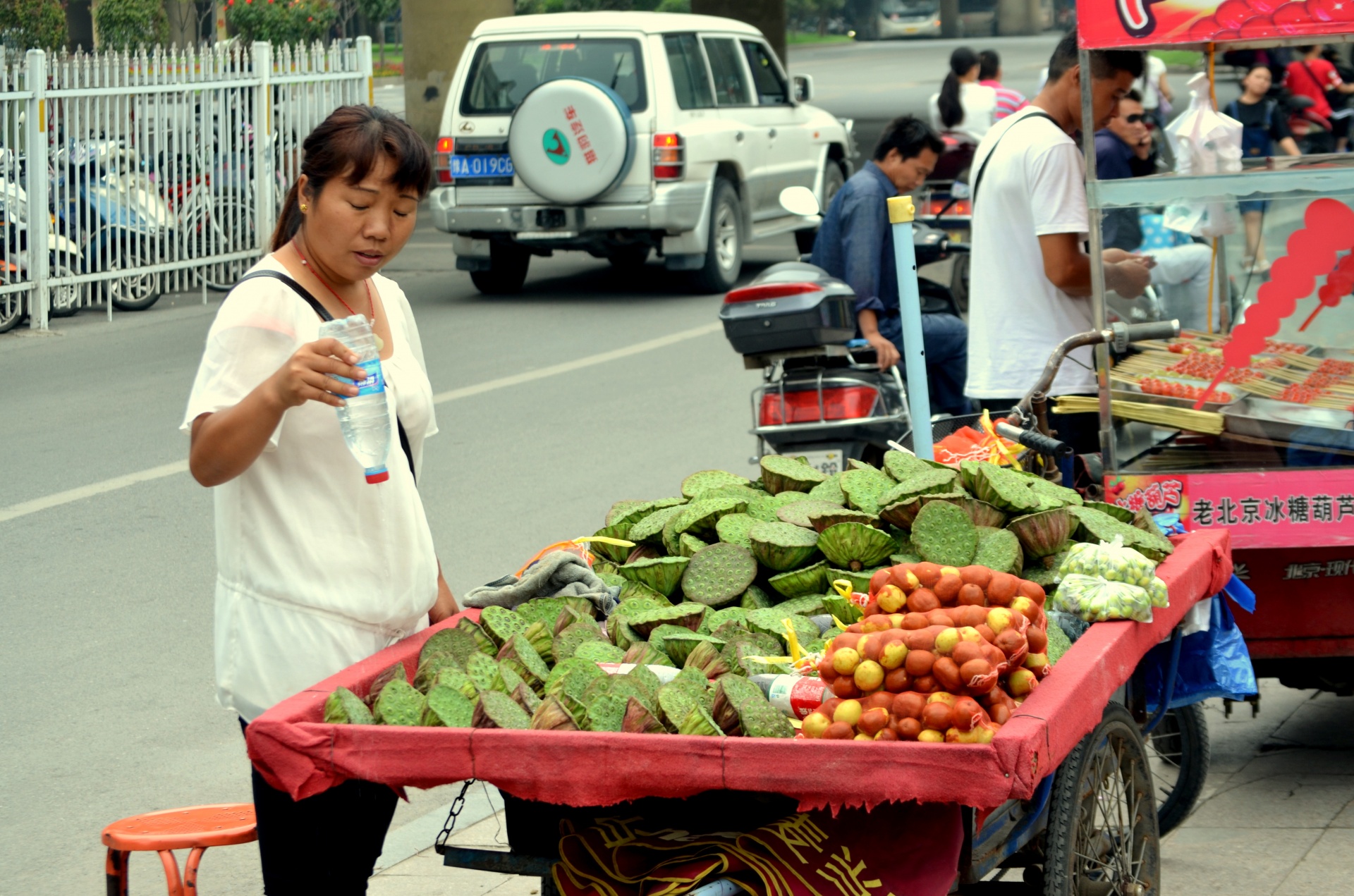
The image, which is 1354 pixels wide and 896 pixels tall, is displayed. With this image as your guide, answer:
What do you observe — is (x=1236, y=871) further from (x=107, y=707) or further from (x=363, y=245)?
(x=107, y=707)

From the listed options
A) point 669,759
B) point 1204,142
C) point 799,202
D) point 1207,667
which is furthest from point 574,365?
point 669,759

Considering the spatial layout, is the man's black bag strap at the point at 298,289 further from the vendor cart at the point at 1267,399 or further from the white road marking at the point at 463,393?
the white road marking at the point at 463,393

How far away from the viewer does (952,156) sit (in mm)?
14312

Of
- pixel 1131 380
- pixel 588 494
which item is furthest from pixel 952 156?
pixel 1131 380

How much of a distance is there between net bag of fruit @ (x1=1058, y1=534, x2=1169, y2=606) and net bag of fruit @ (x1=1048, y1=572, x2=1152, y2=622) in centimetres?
1

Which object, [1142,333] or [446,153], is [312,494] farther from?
[446,153]

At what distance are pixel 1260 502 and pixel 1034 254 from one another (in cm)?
112

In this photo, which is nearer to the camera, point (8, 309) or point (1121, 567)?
point (1121, 567)

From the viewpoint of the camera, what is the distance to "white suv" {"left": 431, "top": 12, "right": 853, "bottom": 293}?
12344 mm

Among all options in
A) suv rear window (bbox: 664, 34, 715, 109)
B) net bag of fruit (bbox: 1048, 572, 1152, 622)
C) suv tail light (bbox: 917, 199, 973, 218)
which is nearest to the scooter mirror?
net bag of fruit (bbox: 1048, 572, 1152, 622)

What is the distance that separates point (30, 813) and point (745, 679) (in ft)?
8.13

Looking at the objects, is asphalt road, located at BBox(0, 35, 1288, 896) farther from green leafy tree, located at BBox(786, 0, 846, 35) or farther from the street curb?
green leafy tree, located at BBox(786, 0, 846, 35)

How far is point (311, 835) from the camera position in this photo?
109 inches

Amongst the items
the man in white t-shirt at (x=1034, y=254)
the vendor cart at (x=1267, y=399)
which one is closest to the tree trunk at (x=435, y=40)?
the man in white t-shirt at (x=1034, y=254)
